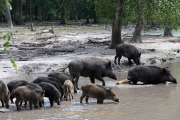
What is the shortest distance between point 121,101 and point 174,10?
1071 centimetres

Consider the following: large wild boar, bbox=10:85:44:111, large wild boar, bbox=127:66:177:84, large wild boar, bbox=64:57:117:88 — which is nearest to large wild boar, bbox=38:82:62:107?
large wild boar, bbox=10:85:44:111

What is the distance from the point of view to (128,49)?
15.8 m

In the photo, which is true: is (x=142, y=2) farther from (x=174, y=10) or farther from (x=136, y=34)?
(x=136, y=34)

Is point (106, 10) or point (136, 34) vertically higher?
point (106, 10)

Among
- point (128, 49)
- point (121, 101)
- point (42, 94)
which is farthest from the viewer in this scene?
point (128, 49)

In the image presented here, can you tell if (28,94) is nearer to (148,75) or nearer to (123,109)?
(123,109)

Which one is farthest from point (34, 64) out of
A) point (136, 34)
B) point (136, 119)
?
point (136, 34)

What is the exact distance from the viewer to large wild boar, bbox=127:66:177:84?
35.4ft

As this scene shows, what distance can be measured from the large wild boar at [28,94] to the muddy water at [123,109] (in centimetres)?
27

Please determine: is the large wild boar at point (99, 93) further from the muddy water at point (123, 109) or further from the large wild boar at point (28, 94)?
the large wild boar at point (28, 94)

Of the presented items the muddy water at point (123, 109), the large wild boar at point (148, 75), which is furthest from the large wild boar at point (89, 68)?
the muddy water at point (123, 109)

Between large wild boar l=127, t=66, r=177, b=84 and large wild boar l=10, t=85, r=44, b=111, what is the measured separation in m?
4.35

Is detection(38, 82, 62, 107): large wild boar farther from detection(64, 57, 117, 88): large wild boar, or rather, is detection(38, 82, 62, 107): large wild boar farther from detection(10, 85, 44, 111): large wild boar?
detection(64, 57, 117, 88): large wild boar

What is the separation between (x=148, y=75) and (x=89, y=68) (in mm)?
2251
